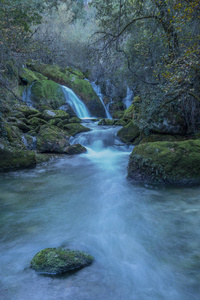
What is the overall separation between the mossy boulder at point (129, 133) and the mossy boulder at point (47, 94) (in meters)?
7.93

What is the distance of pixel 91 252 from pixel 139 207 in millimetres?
2157

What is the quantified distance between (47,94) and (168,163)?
46.7 feet

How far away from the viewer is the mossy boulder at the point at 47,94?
16672mm

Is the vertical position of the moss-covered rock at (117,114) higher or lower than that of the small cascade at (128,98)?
lower

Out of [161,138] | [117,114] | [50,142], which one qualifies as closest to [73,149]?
[50,142]

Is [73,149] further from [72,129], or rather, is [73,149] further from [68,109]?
[68,109]

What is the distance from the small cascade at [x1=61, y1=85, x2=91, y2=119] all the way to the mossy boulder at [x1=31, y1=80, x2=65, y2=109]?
0.79 meters

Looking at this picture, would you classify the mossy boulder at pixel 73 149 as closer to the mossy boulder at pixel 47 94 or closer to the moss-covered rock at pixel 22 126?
the moss-covered rock at pixel 22 126

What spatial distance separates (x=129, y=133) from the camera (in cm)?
1145

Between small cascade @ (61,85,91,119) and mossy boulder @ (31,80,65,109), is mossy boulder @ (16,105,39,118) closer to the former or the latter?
mossy boulder @ (31,80,65,109)

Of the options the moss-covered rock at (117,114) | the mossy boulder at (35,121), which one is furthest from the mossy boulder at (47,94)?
the moss-covered rock at (117,114)

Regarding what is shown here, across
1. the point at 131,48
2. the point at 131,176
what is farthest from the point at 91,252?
the point at 131,48

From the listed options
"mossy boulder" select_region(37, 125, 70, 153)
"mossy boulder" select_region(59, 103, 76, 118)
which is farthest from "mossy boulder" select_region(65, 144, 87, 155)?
"mossy boulder" select_region(59, 103, 76, 118)

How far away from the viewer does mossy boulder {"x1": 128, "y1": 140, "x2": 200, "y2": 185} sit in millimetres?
5629
